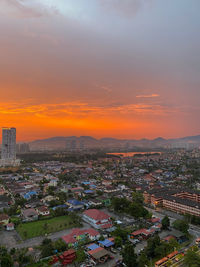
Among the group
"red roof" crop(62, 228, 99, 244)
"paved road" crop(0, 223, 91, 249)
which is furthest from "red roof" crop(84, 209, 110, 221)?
"paved road" crop(0, 223, 91, 249)

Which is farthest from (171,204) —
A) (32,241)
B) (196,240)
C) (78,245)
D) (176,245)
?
(32,241)

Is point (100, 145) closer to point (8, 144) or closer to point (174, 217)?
point (8, 144)

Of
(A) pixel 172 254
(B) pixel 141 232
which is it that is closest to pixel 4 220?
(B) pixel 141 232

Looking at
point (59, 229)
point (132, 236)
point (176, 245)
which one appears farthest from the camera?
point (59, 229)

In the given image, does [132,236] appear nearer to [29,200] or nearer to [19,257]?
[19,257]

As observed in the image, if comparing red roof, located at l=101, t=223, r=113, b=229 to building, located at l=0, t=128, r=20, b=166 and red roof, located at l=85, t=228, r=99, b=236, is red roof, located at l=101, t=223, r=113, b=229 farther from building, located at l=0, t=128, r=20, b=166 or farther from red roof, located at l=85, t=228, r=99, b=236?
building, located at l=0, t=128, r=20, b=166

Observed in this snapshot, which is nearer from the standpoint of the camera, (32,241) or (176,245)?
(176,245)

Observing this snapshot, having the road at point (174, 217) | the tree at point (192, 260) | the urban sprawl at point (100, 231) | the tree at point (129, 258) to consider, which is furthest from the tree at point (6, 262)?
the road at point (174, 217)
